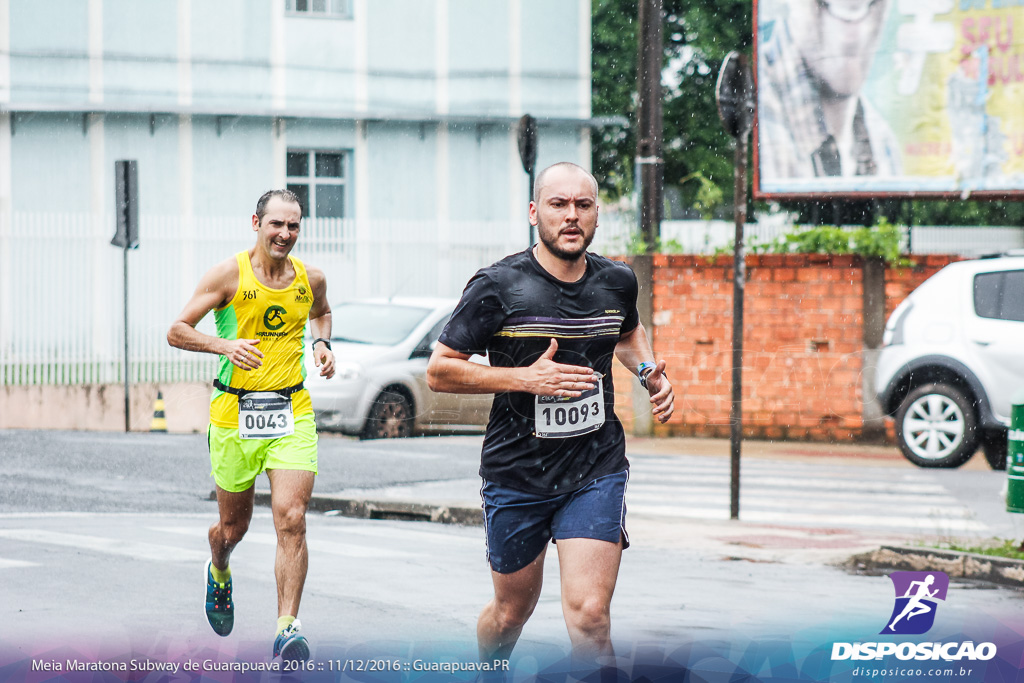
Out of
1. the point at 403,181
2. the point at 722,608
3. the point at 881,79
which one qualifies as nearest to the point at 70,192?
the point at 403,181

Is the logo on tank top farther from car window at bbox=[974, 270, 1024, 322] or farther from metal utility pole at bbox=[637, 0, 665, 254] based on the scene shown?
metal utility pole at bbox=[637, 0, 665, 254]

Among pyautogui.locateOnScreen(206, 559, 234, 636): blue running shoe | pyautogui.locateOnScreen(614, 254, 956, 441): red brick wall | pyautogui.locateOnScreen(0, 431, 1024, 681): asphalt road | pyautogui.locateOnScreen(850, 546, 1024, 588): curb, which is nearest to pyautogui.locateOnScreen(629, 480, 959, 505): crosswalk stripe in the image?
pyautogui.locateOnScreen(0, 431, 1024, 681): asphalt road

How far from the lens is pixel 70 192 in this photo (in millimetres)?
21125

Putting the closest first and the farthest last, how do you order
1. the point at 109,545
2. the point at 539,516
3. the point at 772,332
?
the point at 539,516 → the point at 109,545 → the point at 772,332

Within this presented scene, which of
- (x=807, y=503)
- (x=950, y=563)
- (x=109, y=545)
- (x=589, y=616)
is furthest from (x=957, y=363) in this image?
(x=589, y=616)

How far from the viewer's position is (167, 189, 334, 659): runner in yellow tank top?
5.89 meters

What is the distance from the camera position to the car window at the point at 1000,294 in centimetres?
1323

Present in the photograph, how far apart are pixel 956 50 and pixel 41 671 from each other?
1483 centimetres

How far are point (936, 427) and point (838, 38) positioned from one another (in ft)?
20.6

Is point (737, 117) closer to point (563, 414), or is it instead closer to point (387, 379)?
point (387, 379)

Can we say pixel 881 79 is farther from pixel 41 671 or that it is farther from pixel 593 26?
pixel 41 671

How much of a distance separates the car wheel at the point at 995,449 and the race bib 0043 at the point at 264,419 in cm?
1001

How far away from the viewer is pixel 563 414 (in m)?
4.75

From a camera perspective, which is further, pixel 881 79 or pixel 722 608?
pixel 881 79
